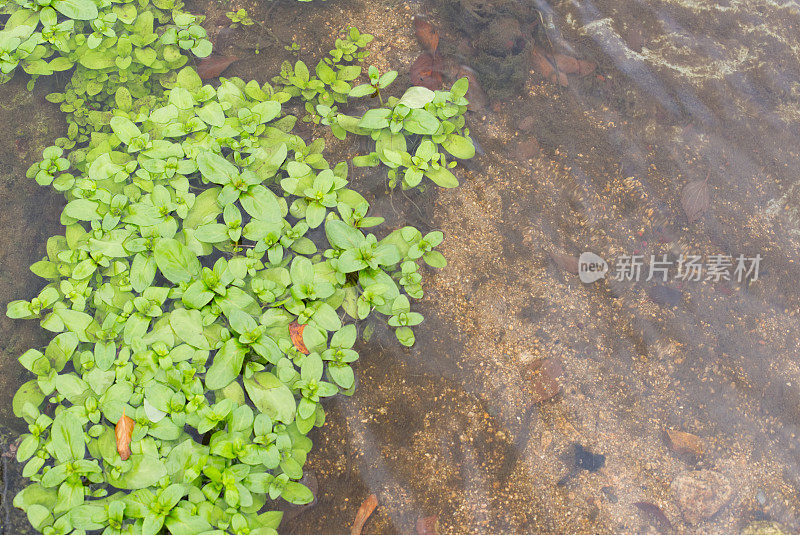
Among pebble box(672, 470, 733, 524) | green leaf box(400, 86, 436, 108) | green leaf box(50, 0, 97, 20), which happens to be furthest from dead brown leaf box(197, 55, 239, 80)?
pebble box(672, 470, 733, 524)

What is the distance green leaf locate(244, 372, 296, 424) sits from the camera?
241 centimetres

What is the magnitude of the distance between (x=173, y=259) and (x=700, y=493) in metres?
2.99

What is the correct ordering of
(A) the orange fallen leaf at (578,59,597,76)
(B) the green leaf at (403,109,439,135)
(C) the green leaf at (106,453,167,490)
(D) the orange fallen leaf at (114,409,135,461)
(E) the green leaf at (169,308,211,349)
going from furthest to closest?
(A) the orange fallen leaf at (578,59,597,76) → (B) the green leaf at (403,109,439,135) → (E) the green leaf at (169,308,211,349) → (D) the orange fallen leaf at (114,409,135,461) → (C) the green leaf at (106,453,167,490)

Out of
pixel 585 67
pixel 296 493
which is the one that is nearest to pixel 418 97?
pixel 585 67

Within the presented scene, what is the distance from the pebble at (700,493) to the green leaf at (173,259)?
2.78m

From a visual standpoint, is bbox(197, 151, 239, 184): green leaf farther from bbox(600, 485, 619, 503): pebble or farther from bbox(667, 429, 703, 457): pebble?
bbox(667, 429, 703, 457): pebble

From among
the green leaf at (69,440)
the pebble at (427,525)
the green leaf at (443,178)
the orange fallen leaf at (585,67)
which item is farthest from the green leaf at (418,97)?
the green leaf at (69,440)

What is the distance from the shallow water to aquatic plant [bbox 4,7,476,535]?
263 mm

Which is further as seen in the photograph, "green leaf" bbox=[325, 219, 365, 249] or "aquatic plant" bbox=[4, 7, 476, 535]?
"green leaf" bbox=[325, 219, 365, 249]

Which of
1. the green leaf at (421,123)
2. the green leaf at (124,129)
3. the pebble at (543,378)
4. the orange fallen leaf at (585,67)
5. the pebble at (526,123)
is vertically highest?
the orange fallen leaf at (585,67)

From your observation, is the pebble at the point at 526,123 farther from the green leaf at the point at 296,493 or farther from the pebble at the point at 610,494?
the green leaf at the point at 296,493

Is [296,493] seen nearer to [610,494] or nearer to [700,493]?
[610,494]

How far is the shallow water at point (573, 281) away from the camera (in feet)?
8.88

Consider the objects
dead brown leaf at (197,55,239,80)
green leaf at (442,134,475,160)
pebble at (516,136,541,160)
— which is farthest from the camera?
dead brown leaf at (197,55,239,80)
